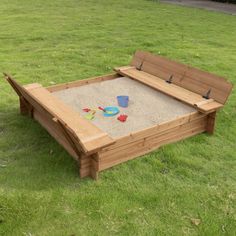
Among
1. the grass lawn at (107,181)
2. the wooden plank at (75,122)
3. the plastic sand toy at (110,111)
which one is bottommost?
the grass lawn at (107,181)

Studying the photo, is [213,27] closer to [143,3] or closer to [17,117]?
[143,3]

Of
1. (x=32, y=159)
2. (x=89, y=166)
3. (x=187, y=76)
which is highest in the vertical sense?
(x=187, y=76)

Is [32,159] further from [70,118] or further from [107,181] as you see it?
[107,181]

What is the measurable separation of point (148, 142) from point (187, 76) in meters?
1.38

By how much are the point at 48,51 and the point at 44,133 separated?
3750mm

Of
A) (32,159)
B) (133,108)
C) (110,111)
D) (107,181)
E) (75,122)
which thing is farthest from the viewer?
(133,108)

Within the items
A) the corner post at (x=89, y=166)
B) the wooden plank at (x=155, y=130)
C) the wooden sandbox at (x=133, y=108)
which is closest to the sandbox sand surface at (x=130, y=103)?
the wooden sandbox at (x=133, y=108)

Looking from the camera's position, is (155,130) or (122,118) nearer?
(155,130)

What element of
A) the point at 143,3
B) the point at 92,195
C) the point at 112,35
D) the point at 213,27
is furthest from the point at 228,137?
the point at 143,3

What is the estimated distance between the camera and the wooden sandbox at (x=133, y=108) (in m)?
3.64

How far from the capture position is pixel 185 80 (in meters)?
4.96

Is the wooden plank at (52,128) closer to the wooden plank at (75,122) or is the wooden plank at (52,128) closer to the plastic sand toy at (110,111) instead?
the wooden plank at (75,122)

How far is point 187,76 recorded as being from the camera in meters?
4.94

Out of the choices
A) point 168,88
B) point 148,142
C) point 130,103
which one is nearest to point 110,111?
point 130,103
